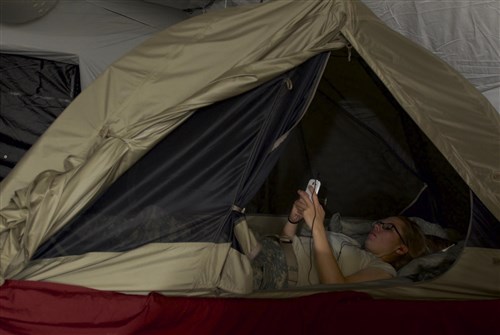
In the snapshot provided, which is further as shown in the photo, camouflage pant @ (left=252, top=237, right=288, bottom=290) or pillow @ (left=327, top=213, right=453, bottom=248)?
pillow @ (left=327, top=213, right=453, bottom=248)

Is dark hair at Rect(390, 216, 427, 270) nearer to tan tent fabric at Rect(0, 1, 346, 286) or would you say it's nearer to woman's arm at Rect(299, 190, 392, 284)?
woman's arm at Rect(299, 190, 392, 284)

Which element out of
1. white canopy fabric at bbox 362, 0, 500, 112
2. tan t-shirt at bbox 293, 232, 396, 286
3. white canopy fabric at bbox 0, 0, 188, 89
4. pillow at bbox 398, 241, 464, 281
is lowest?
tan t-shirt at bbox 293, 232, 396, 286

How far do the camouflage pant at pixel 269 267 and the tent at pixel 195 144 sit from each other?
0.06 m

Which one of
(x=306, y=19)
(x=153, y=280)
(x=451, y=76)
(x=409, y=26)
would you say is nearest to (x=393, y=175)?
(x=409, y=26)

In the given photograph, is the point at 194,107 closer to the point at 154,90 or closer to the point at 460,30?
the point at 154,90

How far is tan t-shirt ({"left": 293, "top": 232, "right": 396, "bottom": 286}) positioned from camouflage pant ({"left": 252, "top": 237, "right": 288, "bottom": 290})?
0.38 ft

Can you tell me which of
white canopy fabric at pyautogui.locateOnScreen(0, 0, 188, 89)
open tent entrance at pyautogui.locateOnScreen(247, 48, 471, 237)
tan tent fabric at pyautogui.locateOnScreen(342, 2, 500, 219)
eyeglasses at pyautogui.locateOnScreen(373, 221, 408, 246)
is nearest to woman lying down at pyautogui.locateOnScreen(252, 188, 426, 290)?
eyeglasses at pyautogui.locateOnScreen(373, 221, 408, 246)

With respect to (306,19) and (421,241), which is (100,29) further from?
(421,241)

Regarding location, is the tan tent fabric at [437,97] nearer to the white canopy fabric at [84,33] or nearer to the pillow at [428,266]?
the pillow at [428,266]

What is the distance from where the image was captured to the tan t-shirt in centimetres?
173

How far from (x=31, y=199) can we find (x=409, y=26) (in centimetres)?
131

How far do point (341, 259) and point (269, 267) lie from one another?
0.34 metres

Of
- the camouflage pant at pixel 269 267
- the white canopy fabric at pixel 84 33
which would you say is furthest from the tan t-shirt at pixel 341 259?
the white canopy fabric at pixel 84 33

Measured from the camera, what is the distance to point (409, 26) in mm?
1904
